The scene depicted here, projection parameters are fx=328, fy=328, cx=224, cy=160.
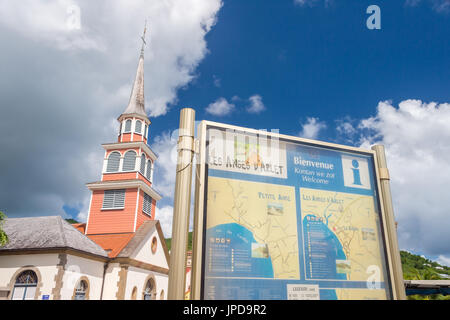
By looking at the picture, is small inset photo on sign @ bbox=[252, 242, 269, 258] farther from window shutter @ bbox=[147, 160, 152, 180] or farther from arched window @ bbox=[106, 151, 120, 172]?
window shutter @ bbox=[147, 160, 152, 180]

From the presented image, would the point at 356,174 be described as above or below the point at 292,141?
below

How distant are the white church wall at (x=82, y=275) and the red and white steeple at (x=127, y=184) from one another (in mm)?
5479

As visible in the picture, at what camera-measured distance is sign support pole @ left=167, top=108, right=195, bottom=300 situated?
3.58 metres

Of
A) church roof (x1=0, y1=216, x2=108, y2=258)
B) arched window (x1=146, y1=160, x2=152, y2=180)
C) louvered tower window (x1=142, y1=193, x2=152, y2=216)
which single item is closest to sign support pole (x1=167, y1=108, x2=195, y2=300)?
church roof (x1=0, y1=216, x2=108, y2=258)

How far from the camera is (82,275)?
63.3 ft

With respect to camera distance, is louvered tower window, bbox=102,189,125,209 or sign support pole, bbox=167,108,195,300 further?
louvered tower window, bbox=102,189,125,209

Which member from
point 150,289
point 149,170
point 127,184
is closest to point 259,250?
point 150,289

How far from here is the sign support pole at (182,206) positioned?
358 cm

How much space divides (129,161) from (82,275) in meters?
12.2

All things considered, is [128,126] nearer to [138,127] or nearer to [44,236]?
[138,127]

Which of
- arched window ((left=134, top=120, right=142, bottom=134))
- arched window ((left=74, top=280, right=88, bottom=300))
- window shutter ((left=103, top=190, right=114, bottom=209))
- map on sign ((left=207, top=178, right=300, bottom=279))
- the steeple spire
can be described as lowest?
arched window ((left=74, top=280, right=88, bottom=300))

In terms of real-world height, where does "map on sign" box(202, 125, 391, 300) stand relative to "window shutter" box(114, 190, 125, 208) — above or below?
below

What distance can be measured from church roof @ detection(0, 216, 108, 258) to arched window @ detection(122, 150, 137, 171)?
27.5 ft
